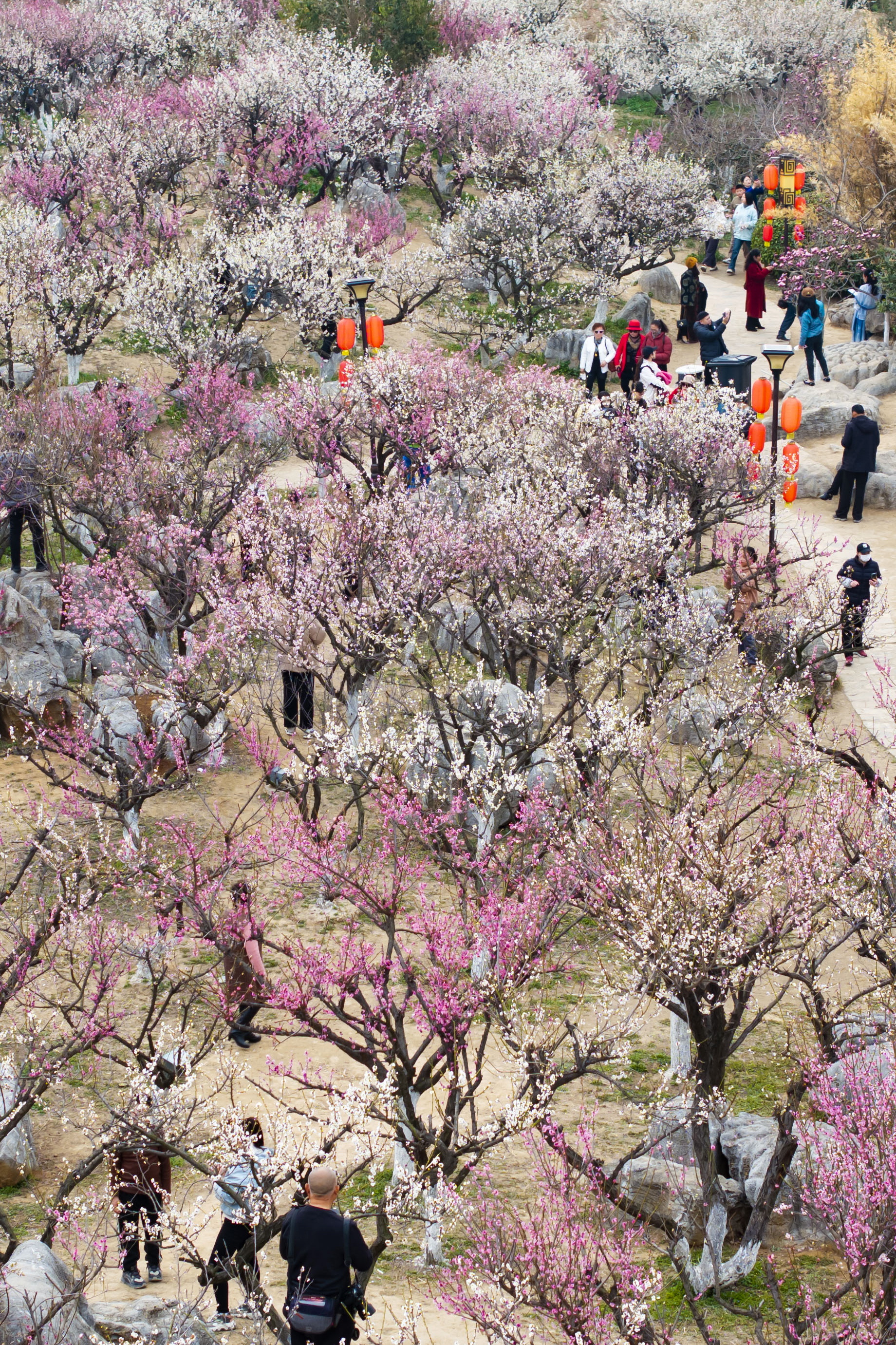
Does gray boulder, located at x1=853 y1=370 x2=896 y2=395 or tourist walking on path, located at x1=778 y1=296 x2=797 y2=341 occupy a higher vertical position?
tourist walking on path, located at x1=778 y1=296 x2=797 y2=341

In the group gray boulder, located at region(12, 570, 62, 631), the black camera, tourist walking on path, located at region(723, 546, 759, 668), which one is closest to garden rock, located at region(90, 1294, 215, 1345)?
the black camera

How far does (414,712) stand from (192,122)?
24.0m

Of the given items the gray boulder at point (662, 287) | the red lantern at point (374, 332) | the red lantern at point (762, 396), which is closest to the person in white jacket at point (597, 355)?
the red lantern at point (374, 332)

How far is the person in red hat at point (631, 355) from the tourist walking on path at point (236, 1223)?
19.4m

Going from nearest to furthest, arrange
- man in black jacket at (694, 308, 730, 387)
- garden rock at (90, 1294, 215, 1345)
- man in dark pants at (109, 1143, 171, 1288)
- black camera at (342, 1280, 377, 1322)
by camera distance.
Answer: black camera at (342, 1280, 377, 1322) → garden rock at (90, 1294, 215, 1345) → man in dark pants at (109, 1143, 171, 1288) → man in black jacket at (694, 308, 730, 387)

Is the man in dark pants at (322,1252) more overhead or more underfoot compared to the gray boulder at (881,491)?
more overhead

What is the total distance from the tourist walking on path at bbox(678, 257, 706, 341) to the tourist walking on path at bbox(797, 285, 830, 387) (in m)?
2.18

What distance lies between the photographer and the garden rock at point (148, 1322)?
9.09 m

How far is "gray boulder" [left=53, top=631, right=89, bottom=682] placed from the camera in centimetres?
2089

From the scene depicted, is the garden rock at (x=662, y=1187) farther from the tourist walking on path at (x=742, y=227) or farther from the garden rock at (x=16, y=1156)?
the tourist walking on path at (x=742, y=227)

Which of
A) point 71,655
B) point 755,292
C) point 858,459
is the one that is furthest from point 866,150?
point 71,655

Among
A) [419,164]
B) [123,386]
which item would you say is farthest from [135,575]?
[419,164]

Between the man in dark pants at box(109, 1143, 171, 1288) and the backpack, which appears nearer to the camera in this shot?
the backpack

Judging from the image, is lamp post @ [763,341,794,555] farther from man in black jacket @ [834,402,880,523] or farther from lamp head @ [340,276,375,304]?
lamp head @ [340,276,375,304]
